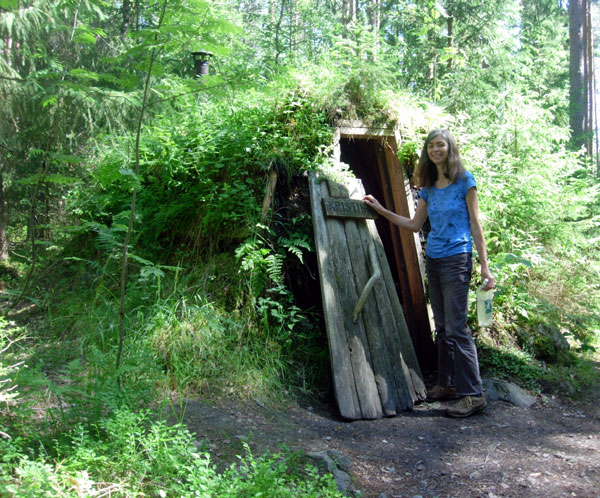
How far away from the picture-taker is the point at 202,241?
5.38m

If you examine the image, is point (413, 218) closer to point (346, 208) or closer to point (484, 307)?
point (346, 208)

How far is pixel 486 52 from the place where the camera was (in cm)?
1155

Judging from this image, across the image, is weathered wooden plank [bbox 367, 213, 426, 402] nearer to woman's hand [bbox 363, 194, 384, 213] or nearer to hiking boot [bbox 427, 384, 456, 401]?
hiking boot [bbox 427, 384, 456, 401]

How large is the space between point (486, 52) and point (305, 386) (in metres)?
10.3

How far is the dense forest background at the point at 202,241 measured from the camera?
10.0 ft

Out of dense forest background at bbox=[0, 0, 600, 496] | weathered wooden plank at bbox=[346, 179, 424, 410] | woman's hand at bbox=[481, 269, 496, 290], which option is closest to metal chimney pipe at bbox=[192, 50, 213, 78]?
dense forest background at bbox=[0, 0, 600, 496]

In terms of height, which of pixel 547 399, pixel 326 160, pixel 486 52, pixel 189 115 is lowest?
pixel 547 399

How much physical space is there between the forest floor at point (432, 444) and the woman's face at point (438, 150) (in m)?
2.30

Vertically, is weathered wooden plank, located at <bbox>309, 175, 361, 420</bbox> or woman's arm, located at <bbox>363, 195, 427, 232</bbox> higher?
woman's arm, located at <bbox>363, 195, 427, 232</bbox>

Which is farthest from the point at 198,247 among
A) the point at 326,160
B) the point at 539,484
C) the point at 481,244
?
the point at 539,484

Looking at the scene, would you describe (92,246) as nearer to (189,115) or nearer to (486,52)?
(189,115)

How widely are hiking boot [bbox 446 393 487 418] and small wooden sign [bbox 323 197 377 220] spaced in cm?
204

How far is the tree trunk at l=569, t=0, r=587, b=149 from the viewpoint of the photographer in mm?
13531

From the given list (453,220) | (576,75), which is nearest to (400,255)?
(453,220)
